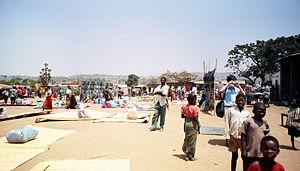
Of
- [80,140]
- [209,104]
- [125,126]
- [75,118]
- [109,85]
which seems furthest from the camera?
[109,85]

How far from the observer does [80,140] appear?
24.7 feet

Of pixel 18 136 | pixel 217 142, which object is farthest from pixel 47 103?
pixel 217 142

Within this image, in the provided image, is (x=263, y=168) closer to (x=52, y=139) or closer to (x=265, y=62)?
(x=52, y=139)

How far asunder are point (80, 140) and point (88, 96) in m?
19.9

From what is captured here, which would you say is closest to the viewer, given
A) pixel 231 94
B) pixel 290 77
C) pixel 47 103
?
pixel 231 94

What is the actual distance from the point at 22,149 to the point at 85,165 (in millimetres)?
2259

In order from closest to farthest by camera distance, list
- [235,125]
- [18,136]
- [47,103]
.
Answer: [235,125] < [18,136] < [47,103]

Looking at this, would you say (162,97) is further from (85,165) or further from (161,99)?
(85,165)

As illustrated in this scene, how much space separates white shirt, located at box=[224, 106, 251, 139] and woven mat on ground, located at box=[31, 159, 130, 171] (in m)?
1.93

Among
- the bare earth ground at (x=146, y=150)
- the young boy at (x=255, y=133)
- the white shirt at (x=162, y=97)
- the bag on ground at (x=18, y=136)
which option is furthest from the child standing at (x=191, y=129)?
the bag on ground at (x=18, y=136)

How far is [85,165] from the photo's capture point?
197 inches

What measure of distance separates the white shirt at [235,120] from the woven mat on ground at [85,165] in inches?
75.8

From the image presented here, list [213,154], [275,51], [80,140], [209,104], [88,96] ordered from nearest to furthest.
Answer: [213,154]
[80,140]
[209,104]
[88,96]
[275,51]

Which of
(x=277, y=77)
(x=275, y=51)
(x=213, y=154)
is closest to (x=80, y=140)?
(x=213, y=154)
